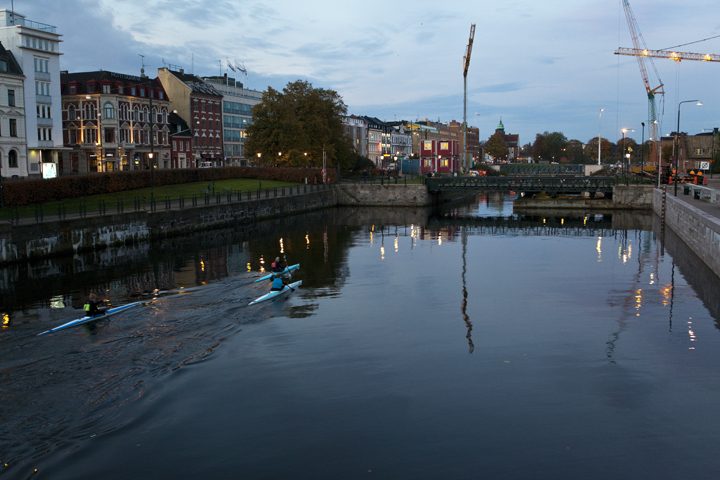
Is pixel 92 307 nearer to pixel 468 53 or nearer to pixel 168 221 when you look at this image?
pixel 168 221

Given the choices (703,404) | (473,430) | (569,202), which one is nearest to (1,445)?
(473,430)

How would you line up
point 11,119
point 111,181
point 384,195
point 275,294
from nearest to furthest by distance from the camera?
point 275,294
point 111,181
point 11,119
point 384,195

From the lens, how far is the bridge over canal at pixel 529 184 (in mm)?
72750

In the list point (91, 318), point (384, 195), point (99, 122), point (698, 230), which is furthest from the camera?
point (384, 195)

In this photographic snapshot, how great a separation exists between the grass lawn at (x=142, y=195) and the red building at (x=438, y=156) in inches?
1682

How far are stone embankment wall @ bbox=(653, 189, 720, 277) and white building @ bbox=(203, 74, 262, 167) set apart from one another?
72565 mm

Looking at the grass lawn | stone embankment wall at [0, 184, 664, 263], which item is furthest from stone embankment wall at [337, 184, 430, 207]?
the grass lawn

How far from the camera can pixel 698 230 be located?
1405 inches

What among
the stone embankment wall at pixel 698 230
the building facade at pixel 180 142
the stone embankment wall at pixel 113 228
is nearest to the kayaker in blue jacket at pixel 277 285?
the stone embankment wall at pixel 113 228

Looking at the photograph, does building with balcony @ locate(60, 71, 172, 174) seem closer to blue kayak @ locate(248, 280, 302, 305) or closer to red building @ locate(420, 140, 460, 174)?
red building @ locate(420, 140, 460, 174)

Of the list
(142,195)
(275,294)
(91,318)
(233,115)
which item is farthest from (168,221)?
(233,115)

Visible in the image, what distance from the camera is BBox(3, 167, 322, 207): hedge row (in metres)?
41.0

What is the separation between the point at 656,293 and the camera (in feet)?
90.8

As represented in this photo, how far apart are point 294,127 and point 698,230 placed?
5360 centimetres
